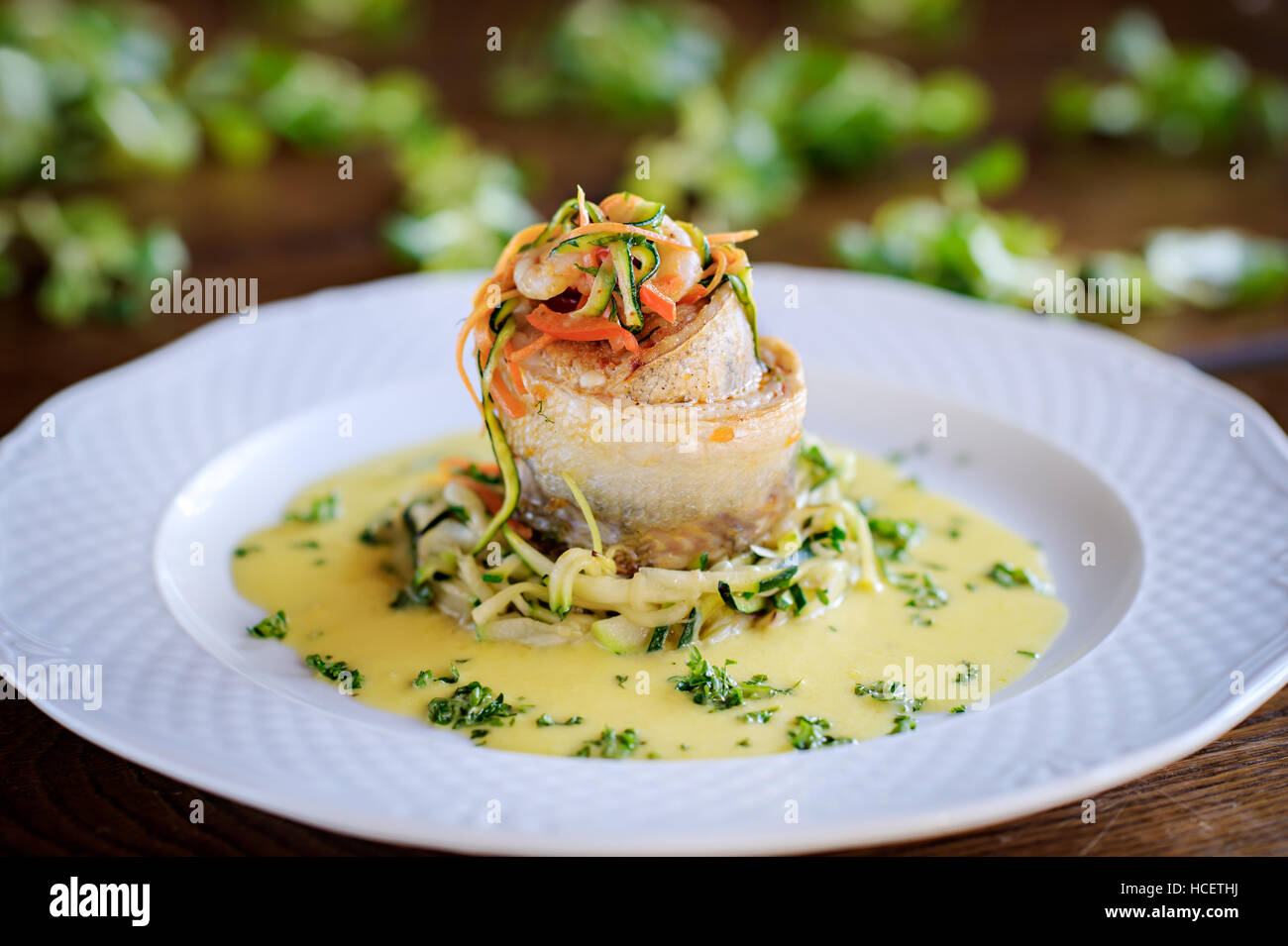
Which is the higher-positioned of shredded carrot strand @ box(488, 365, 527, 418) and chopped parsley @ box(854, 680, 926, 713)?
shredded carrot strand @ box(488, 365, 527, 418)

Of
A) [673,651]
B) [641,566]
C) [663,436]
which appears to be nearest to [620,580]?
[641,566]

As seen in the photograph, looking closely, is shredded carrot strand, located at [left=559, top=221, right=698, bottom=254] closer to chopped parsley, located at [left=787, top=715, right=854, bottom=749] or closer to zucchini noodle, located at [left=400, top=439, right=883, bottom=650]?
zucchini noodle, located at [left=400, top=439, right=883, bottom=650]

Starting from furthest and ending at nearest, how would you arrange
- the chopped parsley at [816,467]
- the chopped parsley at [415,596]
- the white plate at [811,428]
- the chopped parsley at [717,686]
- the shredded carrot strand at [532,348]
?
Answer: the chopped parsley at [816,467]
the chopped parsley at [415,596]
the shredded carrot strand at [532,348]
the chopped parsley at [717,686]
the white plate at [811,428]

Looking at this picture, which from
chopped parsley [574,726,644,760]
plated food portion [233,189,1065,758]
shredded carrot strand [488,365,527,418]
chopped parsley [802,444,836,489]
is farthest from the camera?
chopped parsley [802,444,836,489]

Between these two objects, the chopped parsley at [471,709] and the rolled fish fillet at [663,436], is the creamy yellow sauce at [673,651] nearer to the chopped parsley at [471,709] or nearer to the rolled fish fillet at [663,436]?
the chopped parsley at [471,709]

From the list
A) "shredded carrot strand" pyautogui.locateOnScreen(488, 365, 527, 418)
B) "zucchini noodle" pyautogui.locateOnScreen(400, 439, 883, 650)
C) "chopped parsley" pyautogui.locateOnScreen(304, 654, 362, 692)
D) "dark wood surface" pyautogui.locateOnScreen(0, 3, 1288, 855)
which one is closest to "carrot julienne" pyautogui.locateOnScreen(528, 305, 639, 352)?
"shredded carrot strand" pyautogui.locateOnScreen(488, 365, 527, 418)

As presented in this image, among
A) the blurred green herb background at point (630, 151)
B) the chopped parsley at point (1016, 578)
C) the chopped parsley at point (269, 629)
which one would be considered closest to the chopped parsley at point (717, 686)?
the chopped parsley at point (1016, 578)

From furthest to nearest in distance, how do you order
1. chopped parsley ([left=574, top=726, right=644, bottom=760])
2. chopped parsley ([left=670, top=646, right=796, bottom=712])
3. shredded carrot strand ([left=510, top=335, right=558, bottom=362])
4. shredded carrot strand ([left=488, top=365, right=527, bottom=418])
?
1. shredded carrot strand ([left=488, top=365, right=527, bottom=418])
2. shredded carrot strand ([left=510, top=335, right=558, bottom=362])
3. chopped parsley ([left=670, top=646, right=796, bottom=712])
4. chopped parsley ([left=574, top=726, right=644, bottom=760])
